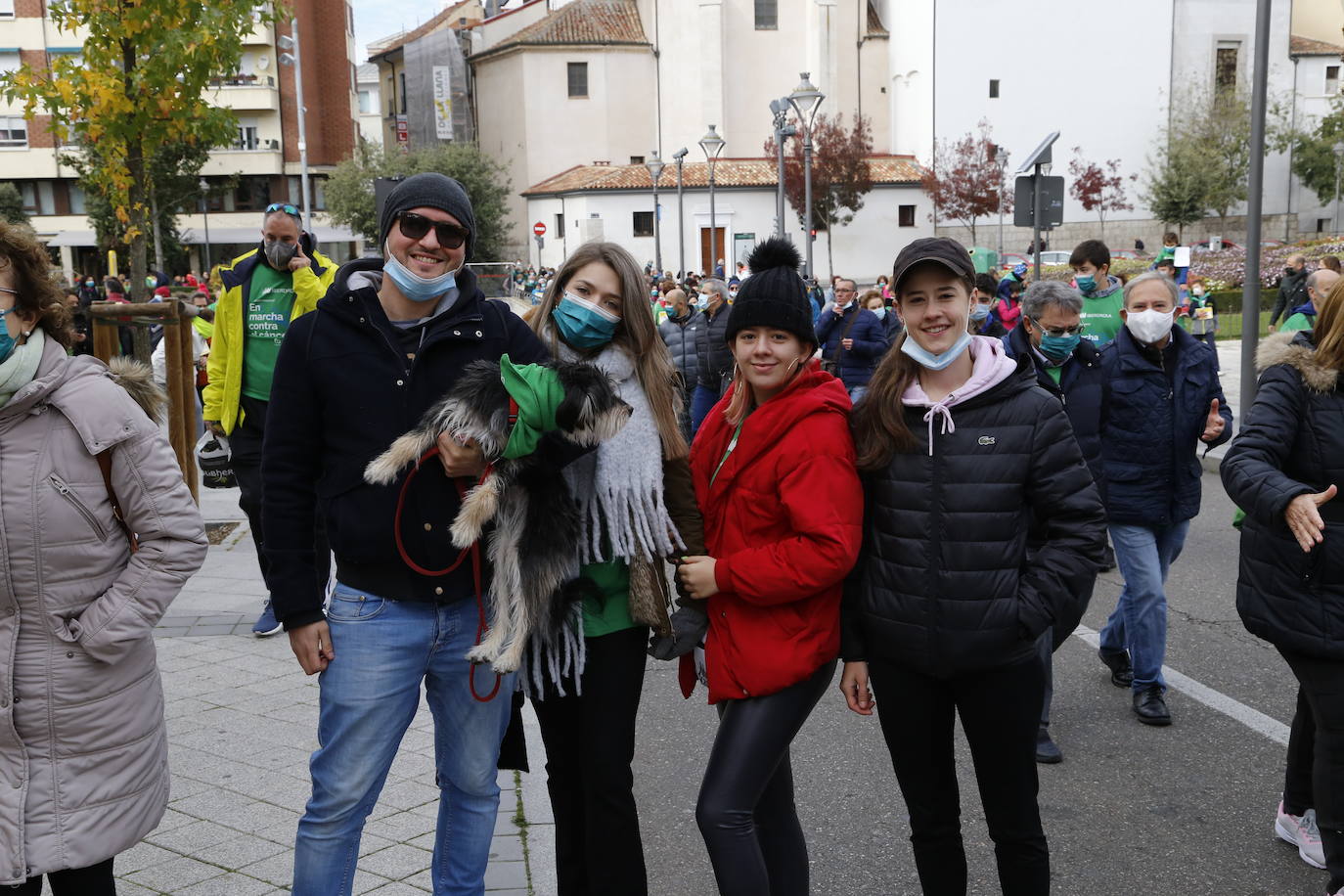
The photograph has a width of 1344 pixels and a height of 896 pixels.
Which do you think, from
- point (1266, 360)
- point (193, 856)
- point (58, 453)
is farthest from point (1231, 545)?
point (58, 453)

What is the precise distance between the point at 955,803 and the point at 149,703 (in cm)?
219

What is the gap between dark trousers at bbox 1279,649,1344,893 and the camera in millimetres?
3680

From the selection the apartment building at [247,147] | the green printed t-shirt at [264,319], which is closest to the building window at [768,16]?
the apartment building at [247,147]

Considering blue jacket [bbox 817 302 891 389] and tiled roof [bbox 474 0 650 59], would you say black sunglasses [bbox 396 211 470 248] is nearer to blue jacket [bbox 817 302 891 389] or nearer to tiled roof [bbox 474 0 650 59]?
blue jacket [bbox 817 302 891 389]

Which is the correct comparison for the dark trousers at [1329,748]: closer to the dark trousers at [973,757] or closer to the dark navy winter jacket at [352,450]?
the dark trousers at [973,757]

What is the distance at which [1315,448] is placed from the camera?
3699 millimetres

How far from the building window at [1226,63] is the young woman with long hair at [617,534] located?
66.5m

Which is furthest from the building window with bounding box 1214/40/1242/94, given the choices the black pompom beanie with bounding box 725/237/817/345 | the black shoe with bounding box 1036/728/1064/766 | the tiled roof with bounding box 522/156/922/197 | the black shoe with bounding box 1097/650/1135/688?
the black pompom beanie with bounding box 725/237/817/345

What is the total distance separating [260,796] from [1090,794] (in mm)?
3277

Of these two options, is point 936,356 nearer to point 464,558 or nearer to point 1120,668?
point 464,558

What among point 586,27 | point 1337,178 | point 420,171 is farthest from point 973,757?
point 586,27

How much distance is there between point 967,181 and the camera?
187ft

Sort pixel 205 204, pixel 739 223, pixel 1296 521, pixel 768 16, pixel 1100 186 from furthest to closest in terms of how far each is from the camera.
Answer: pixel 768 16
pixel 739 223
pixel 1100 186
pixel 205 204
pixel 1296 521

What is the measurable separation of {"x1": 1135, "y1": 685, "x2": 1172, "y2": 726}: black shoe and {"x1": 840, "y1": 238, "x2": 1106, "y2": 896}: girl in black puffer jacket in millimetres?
2613
